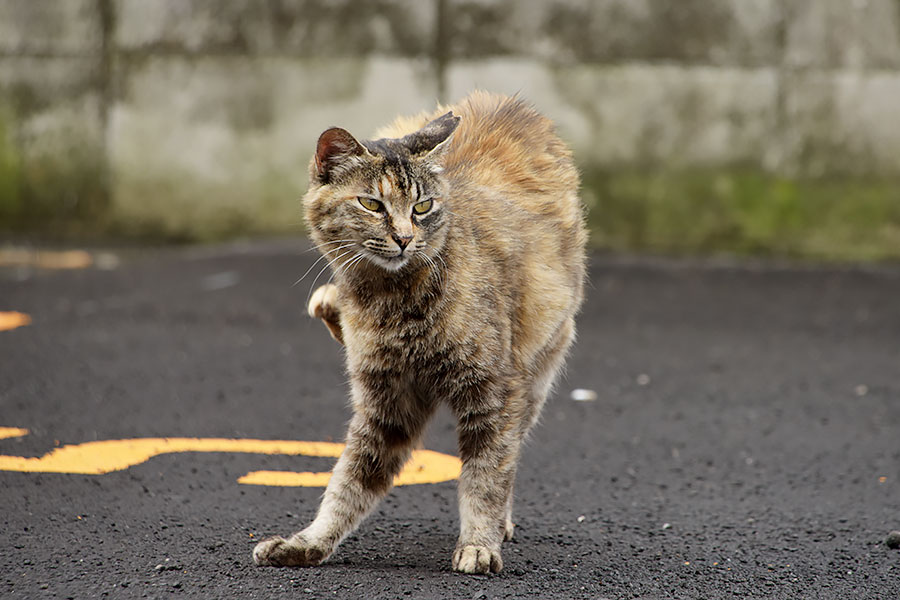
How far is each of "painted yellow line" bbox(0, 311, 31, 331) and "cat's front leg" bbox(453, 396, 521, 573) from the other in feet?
15.5

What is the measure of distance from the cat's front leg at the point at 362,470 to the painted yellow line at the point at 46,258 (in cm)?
667

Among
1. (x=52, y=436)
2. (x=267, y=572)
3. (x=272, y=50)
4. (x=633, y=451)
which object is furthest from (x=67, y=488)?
(x=272, y=50)

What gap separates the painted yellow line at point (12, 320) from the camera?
742 cm

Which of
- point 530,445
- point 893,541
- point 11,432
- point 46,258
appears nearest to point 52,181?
point 46,258

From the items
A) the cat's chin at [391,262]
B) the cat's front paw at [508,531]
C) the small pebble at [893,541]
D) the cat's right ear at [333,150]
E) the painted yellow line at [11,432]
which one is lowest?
the painted yellow line at [11,432]

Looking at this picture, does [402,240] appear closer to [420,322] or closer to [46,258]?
[420,322]

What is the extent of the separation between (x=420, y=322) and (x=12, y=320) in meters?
5.00

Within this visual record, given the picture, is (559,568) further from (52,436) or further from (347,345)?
(52,436)

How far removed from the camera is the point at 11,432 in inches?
199

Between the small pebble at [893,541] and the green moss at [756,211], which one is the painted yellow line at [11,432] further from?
the green moss at [756,211]

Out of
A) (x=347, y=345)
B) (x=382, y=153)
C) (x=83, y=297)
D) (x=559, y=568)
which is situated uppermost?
(x=382, y=153)

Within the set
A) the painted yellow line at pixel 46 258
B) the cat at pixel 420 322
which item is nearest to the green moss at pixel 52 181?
the painted yellow line at pixel 46 258

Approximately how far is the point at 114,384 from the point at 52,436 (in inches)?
42.8

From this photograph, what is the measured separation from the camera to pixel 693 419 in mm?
5809
